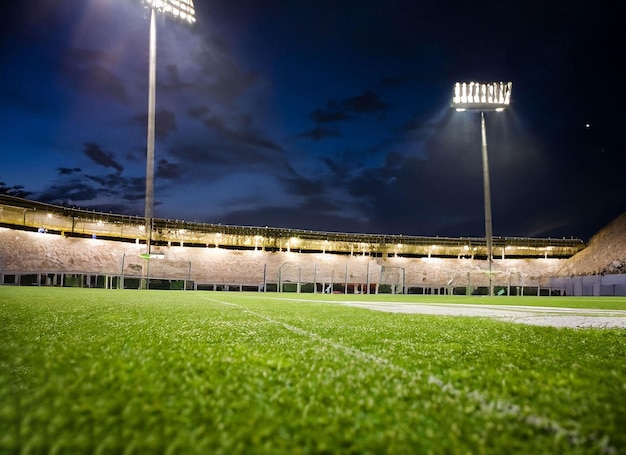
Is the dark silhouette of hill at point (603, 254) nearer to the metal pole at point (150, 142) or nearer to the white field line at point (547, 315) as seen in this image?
the white field line at point (547, 315)

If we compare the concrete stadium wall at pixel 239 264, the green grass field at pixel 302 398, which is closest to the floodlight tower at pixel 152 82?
the concrete stadium wall at pixel 239 264

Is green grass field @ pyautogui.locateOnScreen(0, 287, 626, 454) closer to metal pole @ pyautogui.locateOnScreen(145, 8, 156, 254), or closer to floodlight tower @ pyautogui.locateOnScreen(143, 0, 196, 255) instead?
metal pole @ pyautogui.locateOnScreen(145, 8, 156, 254)

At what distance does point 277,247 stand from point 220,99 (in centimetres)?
2534

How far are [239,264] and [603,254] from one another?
52255 mm

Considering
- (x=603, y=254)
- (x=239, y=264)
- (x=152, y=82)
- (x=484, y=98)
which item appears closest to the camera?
(x=152, y=82)

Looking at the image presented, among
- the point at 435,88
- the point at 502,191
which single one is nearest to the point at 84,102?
the point at 435,88

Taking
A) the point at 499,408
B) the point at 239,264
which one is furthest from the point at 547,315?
the point at 239,264

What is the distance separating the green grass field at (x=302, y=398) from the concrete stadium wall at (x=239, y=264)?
30190mm

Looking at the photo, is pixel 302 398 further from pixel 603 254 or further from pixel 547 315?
pixel 603 254

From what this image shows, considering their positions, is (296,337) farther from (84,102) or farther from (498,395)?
(84,102)

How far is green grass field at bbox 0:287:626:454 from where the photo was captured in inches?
49.0

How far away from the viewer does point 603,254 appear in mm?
52625

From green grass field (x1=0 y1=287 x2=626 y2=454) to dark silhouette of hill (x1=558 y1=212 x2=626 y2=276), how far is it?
58.0 meters

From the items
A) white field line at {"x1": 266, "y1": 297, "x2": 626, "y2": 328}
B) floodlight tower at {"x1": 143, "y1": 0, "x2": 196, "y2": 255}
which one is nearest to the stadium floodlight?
floodlight tower at {"x1": 143, "y1": 0, "x2": 196, "y2": 255}
